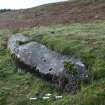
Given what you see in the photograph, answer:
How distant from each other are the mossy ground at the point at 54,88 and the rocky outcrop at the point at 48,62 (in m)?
0.28

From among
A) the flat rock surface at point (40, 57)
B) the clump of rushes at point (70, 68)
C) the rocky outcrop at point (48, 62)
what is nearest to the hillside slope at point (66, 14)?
the flat rock surface at point (40, 57)

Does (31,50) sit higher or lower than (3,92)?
higher

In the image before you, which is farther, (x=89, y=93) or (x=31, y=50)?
(x=31, y=50)

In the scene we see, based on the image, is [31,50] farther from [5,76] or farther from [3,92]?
[3,92]

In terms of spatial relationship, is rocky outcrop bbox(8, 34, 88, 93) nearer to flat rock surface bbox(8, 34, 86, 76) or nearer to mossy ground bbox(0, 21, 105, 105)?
flat rock surface bbox(8, 34, 86, 76)

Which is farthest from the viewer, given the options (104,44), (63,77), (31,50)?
(31,50)

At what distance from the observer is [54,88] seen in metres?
13.4

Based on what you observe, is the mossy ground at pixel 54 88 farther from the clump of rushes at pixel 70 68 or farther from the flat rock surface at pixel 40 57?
the clump of rushes at pixel 70 68

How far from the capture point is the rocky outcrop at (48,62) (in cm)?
1266

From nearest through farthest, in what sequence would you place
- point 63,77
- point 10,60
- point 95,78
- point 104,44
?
point 95,78 → point 63,77 → point 104,44 → point 10,60

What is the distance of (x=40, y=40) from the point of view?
17.0 m

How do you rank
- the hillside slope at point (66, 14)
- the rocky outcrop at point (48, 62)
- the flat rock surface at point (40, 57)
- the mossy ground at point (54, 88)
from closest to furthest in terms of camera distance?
the mossy ground at point (54, 88), the rocky outcrop at point (48, 62), the flat rock surface at point (40, 57), the hillside slope at point (66, 14)

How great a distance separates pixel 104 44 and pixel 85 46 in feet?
2.42

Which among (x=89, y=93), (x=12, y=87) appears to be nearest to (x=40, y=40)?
(x=12, y=87)
